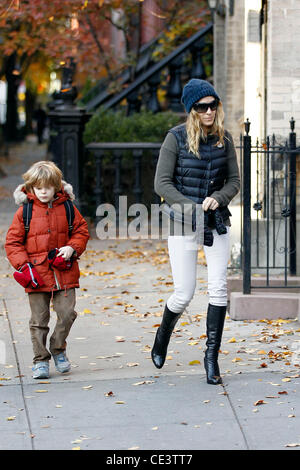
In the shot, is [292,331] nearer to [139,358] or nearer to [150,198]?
[139,358]

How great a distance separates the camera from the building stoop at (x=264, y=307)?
7.69 m

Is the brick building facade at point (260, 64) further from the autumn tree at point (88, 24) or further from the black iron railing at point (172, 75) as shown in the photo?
the autumn tree at point (88, 24)

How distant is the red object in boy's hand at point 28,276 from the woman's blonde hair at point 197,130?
4.06 feet

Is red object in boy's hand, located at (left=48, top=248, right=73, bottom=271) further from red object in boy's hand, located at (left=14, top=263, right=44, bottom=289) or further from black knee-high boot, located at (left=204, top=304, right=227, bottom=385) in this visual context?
black knee-high boot, located at (left=204, top=304, right=227, bottom=385)

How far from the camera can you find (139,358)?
6586mm

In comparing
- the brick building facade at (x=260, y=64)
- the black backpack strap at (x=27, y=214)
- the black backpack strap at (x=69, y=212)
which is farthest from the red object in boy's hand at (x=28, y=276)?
the brick building facade at (x=260, y=64)

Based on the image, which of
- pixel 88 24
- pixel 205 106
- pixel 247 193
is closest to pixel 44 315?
pixel 205 106

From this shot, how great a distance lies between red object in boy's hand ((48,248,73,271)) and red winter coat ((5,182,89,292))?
3 cm

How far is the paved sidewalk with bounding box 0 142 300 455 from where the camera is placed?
193 inches

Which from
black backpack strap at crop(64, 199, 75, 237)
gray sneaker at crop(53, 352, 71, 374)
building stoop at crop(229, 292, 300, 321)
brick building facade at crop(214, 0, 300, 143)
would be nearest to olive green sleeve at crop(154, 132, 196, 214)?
black backpack strap at crop(64, 199, 75, 237)

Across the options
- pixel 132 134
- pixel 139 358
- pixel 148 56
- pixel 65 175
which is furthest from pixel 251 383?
pixel 148 56

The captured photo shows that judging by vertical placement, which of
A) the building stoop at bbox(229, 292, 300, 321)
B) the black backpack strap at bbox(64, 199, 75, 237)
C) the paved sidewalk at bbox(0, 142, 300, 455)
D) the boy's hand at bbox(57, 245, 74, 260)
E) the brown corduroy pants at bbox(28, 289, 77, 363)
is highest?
the black backpack strap at bbox(64, 199, 75, 237)

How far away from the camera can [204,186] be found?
5801 mm
